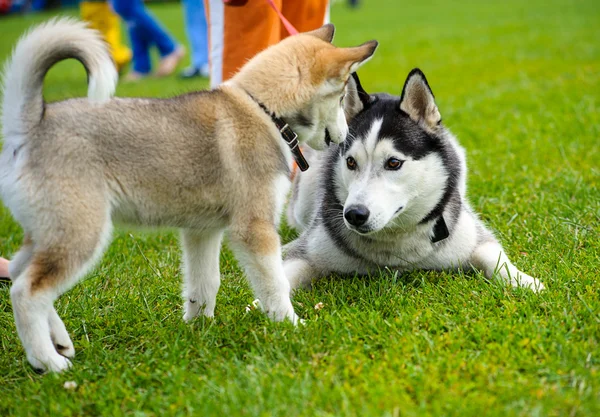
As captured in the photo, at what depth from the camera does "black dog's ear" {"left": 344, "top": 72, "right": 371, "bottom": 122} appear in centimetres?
358

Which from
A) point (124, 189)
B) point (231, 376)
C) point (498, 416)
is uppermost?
point (124, 189)

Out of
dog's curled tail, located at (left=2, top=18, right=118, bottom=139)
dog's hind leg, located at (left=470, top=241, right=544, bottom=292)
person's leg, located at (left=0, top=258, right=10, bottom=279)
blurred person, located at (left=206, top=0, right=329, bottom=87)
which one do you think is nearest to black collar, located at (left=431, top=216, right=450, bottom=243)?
dog's hind leg, located at (left=470, top=241, right=544, bottom=292)

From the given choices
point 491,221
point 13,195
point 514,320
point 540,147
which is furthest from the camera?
point 540,147

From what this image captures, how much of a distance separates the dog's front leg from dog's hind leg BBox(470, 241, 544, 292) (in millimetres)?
1148

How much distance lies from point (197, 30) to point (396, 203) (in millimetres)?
8786

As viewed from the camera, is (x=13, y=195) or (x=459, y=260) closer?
(x=13, y=195)

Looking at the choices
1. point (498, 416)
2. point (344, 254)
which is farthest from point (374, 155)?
point (498, 416)

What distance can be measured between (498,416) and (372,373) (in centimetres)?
51

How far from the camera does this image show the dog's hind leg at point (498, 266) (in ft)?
10.7

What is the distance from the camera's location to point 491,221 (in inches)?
174

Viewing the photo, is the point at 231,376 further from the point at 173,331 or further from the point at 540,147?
the point at 540,147

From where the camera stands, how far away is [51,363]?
2678 millimetres

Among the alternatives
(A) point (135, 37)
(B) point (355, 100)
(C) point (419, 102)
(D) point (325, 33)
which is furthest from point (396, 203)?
Answer: (A) point (135, 37)

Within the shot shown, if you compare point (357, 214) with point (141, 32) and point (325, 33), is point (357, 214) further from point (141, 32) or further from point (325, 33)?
point (141, 32)
